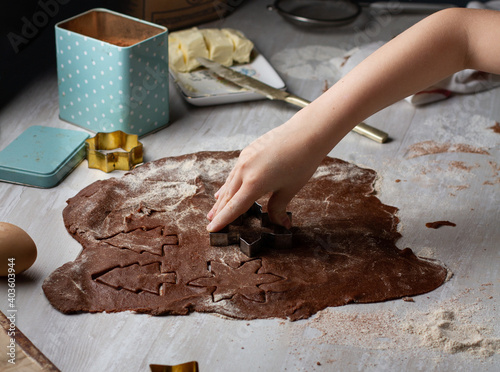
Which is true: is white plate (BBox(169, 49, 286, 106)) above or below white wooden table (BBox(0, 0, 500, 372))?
above

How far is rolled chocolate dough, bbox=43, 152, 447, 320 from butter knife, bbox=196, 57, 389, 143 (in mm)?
215

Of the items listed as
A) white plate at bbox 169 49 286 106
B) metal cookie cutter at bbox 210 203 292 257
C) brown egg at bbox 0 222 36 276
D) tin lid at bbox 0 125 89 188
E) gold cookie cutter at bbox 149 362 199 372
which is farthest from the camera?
white plate at bbox 169 49 286 106

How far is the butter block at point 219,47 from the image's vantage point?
171 cm

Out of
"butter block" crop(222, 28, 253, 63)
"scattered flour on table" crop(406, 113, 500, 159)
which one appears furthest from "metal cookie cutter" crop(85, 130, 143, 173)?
"scattered flour on table" crop(406, 113, 500, 159)

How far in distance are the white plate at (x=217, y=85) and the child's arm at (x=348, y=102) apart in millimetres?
527

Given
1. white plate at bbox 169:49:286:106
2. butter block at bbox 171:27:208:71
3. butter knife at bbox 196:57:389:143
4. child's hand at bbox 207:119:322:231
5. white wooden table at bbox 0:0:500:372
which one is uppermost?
child's hand at bbox 207:119:322:231

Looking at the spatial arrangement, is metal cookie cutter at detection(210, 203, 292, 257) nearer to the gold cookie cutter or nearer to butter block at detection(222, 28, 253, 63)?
the gold cookie cutter

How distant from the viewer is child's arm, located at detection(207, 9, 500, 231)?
1.02 meters

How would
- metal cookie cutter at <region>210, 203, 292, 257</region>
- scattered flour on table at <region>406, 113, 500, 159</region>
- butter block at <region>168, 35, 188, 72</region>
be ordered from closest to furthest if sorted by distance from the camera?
metal cookie cutter at <region>210, 203, 292, 257</region> < scattered flour on table at <region>406, 113, 500, 159</region> < butter block at <region>168, 35, 188, 72</region>

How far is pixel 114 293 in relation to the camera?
98 cm

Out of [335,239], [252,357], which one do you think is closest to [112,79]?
[335,239]

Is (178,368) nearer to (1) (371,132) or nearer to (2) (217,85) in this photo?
(1) (371,132)

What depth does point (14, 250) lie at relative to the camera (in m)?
0.96

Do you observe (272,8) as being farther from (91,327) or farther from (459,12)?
(91,327)
